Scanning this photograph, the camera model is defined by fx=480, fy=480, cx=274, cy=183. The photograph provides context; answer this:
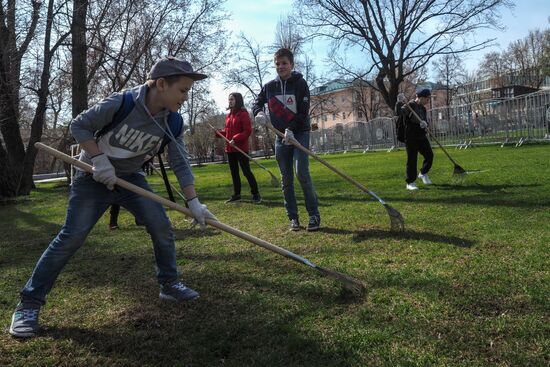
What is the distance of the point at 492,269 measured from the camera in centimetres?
358

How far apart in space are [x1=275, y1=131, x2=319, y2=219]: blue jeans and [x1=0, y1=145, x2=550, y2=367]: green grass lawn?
0.34m

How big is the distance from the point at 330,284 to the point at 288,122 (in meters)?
2.56

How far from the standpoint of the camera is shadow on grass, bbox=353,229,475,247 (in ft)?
14.6

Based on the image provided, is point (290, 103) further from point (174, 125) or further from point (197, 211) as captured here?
point (197, 211)

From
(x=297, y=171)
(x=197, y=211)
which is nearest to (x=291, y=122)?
(x=297, y=171)

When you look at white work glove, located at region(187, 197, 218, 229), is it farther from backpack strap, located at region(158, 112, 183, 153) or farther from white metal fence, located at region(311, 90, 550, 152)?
white metal fence, located at region(311, 90, 550, 152)

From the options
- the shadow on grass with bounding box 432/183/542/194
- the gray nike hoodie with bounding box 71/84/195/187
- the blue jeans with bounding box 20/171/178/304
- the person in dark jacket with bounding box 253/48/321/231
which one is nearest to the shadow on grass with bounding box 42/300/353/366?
the blue jeans with bounding box 20/171/178/304

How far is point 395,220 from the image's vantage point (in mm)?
5082

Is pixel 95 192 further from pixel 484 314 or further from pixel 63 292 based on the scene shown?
pixel 484 314

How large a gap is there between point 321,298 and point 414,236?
6.05 feet

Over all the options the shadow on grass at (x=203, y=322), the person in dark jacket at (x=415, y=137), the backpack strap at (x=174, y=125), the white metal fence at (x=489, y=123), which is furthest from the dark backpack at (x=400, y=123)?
the white metal fence at (x=489, y=123)

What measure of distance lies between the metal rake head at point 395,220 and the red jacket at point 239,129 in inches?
160

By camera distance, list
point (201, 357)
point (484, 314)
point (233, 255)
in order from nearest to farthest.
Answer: point (201, 357), point (484, 314), point (233, 255)

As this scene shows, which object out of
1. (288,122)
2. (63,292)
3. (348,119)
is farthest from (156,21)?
(348,119)
